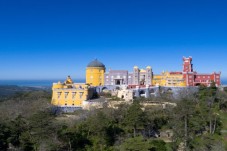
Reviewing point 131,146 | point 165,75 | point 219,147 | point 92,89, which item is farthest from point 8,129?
point 165,75

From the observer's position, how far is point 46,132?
26.1 metres

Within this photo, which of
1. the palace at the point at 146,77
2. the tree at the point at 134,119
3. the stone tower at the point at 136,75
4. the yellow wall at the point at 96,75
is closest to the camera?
the tree at the point at 134,119

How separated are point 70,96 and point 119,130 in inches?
731

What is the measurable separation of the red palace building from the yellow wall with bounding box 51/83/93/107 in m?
21.3

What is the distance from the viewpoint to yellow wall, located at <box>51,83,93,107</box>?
4953cm

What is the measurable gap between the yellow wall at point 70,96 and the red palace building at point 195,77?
837 inches

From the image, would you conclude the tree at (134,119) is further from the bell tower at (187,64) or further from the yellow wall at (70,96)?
the bell tower at (187,64)

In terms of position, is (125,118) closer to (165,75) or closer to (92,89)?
(92,89)

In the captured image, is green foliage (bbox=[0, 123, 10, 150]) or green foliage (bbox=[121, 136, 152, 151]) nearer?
green foliage (bbox=[121, 136, 152, 151])

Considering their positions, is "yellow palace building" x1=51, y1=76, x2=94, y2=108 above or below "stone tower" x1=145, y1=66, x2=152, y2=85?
below

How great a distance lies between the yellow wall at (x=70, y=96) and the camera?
49531 mm

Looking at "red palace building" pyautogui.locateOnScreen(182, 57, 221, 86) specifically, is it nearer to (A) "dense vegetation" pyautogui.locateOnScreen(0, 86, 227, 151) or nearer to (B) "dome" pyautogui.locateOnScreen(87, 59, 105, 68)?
(A) "dense vegetation" pyautogui.locateOnScreen(0, 86, 227, 151)

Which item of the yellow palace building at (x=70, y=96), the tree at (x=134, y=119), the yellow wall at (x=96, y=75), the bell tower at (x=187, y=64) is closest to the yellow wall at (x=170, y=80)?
the bell tower at (x=187, y=64)

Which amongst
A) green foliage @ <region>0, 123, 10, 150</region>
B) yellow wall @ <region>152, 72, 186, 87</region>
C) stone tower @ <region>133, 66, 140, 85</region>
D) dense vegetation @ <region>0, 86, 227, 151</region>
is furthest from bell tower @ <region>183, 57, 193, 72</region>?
green foliage @ <region>0, 123, 10, 150</region>
